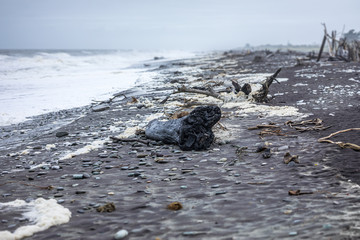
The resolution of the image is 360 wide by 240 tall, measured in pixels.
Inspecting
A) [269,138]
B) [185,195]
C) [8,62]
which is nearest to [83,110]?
[269,138]

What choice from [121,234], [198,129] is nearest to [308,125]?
[198,129]

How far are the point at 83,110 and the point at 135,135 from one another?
4713 millimetres

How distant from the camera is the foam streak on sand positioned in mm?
2946

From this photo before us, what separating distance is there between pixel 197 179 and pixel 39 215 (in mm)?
2047

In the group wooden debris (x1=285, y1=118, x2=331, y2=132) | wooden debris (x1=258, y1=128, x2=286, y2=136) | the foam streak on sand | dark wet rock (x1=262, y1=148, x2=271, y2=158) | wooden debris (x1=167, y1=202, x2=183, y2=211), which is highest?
wooden debris (x1=285, y1=118, x2=331, y2=132)

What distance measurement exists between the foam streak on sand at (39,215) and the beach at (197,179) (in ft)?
0.09

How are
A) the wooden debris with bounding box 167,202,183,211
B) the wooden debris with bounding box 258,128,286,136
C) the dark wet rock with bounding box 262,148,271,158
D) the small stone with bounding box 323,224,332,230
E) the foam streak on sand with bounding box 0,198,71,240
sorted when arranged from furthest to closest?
the wooden debris with bounding box 258,128,286,136 < the dark wet rock with bounding box 262,148,271,158 < the wooden debris with bounding box 167,202,183,211 < the foam streak on sand with bounding box 0,198,71,240 < the small stone with bounding box 323,224,332,230

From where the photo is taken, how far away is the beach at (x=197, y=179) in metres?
2.96

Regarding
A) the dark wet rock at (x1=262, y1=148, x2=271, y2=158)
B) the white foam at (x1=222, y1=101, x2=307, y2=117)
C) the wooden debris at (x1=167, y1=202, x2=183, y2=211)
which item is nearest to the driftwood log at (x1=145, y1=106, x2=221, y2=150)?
the dark wet rock at (x1=262, y1=148, x2=271, y2=158)

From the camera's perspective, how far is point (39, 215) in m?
3.32

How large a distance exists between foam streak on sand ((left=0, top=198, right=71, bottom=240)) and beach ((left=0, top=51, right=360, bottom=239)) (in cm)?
3

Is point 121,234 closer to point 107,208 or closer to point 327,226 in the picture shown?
point 107,208

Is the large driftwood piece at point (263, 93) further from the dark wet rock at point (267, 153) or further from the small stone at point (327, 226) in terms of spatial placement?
the small stone at point (327, 226)

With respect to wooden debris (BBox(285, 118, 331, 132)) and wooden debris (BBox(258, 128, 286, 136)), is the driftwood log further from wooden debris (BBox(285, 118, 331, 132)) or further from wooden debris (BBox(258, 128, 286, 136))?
wooden debris (BBox(285, 118, 331, 132))
